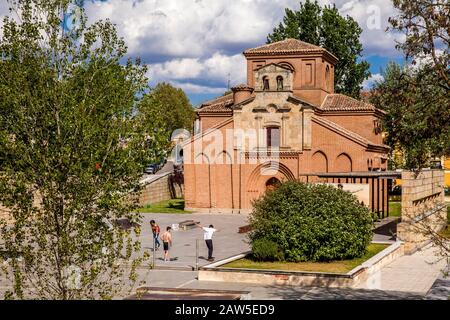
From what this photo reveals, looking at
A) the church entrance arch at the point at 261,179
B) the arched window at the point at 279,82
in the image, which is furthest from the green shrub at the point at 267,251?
the arched window at the point at 279,82

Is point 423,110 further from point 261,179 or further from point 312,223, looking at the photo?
point 261,179

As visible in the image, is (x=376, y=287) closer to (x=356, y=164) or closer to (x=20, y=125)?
(x=20, y=125)

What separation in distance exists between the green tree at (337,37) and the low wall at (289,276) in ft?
143

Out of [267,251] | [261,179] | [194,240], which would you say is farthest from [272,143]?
[267,251]

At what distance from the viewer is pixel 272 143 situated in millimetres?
46344

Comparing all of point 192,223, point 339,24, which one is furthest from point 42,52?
point 339,24

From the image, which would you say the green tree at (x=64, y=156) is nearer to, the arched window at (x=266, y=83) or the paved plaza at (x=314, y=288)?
the paved plaza at (x=314, y=288)

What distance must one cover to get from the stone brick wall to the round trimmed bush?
93.6ft

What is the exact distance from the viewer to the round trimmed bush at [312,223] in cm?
2362

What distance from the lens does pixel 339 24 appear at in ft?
211

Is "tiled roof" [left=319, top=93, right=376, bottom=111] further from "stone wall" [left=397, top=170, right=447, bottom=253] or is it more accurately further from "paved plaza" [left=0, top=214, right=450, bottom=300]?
"paved plaza" [left=0, top=214, right=450, bottom=300]

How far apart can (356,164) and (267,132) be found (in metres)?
6.42

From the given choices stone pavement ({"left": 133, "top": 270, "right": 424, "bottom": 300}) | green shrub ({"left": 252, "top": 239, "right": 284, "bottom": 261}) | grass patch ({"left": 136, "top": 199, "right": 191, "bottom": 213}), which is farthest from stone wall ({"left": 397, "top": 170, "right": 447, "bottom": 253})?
grass patch ({"left": 136, "top": 199, "right": 191, "bottom": 213})

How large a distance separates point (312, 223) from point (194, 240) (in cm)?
1077
